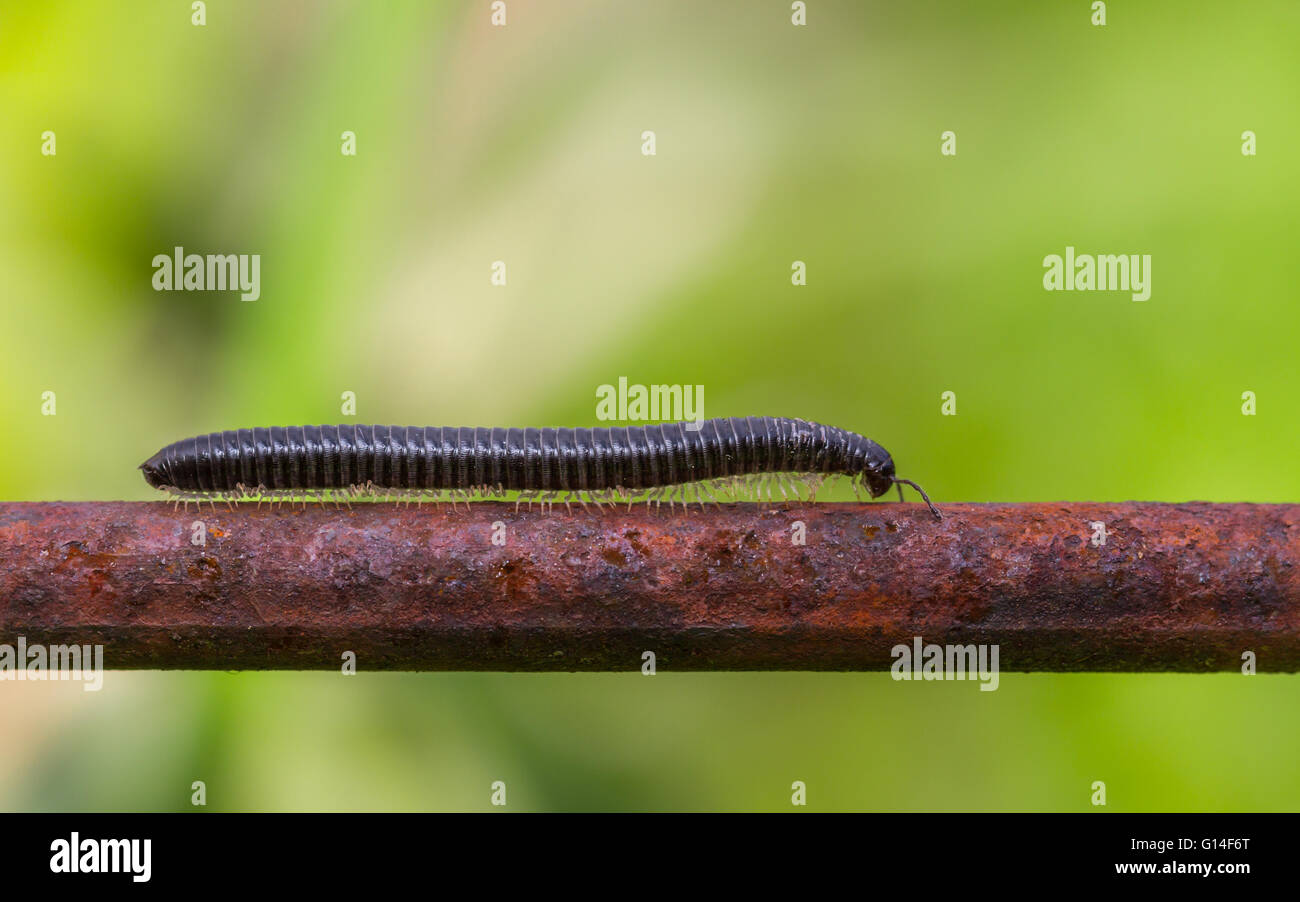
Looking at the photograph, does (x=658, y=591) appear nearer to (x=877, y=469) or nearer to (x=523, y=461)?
(x=523, y=461)

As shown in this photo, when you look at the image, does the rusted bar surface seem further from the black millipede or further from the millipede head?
the millipede head

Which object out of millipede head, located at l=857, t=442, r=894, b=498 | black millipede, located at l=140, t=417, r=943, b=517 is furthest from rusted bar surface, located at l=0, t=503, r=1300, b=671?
millipede head, located at l=857, t=442, r=894, b=498

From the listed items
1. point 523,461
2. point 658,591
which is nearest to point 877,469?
point 523,461

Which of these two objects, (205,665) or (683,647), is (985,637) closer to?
(683,647)

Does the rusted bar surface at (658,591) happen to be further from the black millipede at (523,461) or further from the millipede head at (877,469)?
the millipede head at (877,469)

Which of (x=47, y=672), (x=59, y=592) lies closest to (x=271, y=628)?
(x=59, y=592)
